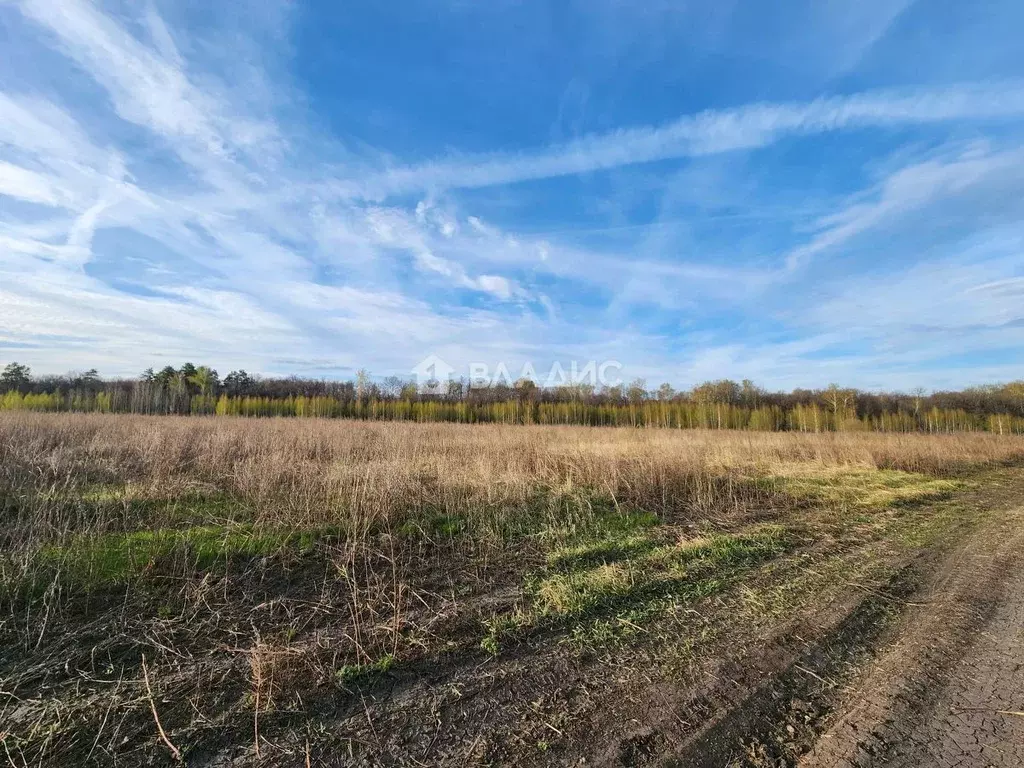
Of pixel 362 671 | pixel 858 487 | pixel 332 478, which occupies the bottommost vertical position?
pixel 362 671

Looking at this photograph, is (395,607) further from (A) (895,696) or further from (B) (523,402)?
(B) (523,402)

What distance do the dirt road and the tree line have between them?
26.4 m

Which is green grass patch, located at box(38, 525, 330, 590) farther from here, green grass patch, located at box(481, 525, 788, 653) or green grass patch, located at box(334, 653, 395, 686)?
green grass patch, located at box(481, 525, 788, 653)

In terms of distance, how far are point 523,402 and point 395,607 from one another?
4041cm

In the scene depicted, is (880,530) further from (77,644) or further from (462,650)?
(77,644)

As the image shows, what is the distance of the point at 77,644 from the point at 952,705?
4.92 metres

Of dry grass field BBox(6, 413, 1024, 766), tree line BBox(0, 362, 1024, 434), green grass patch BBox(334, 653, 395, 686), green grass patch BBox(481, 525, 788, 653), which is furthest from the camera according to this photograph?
tree line BBox(0, 362, 1024, 434)

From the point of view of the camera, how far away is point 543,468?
8.56m

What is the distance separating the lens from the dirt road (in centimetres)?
190

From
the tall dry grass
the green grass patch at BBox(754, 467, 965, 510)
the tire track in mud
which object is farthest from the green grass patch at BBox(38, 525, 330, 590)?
the green grass patch at BBox(754, 467, 965, 510)

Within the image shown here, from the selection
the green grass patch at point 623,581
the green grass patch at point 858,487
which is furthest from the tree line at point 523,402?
the green grass patch at point 623,581

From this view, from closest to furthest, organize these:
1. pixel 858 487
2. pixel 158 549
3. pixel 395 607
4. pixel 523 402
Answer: pixel 395 607
pixel 158 549
pixel 858 487
pixel 523 402

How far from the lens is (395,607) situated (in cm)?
311

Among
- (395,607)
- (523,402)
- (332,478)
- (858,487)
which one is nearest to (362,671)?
(395,607)
